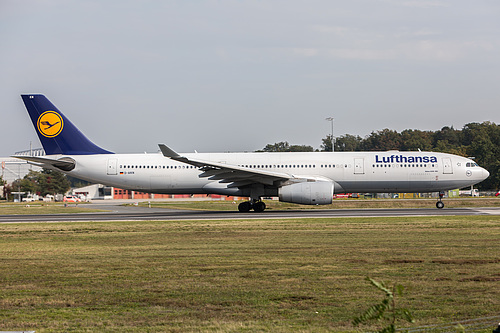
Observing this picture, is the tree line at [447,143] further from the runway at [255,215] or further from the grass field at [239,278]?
the grass field at [239,278]

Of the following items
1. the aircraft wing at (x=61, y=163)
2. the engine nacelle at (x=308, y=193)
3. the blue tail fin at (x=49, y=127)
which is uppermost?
the blue tail fin at (x=49, y=127)

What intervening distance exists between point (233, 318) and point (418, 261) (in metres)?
6.34

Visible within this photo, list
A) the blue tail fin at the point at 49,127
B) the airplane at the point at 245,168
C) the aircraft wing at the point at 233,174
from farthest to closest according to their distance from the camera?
1. the blue tail fin at the point at 49,127
2. the airplane at the point at 245,168
3. the aircraft wing at the point at 233,174

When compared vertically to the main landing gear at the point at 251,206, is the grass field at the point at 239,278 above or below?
below

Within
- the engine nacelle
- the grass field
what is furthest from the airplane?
the grass field

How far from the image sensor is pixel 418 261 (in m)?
12.6

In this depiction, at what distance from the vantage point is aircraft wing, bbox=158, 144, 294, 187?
31.3 m

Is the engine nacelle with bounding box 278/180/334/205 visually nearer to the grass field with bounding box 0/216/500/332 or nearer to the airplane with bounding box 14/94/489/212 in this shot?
the airplane with bounding box 14/94/489/212

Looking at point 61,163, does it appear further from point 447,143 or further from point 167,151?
point 447,143

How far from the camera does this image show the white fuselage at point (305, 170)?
3406 cm

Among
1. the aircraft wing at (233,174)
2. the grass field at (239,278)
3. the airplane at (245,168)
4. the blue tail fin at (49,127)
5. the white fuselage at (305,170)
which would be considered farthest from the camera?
the blue tail fin at (49,127)

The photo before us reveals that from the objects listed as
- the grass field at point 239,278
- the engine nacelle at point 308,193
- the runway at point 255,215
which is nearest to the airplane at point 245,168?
the engine nacelle at point 308,193

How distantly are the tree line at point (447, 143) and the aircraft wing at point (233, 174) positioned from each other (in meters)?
35.2

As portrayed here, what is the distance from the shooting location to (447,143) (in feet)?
349
